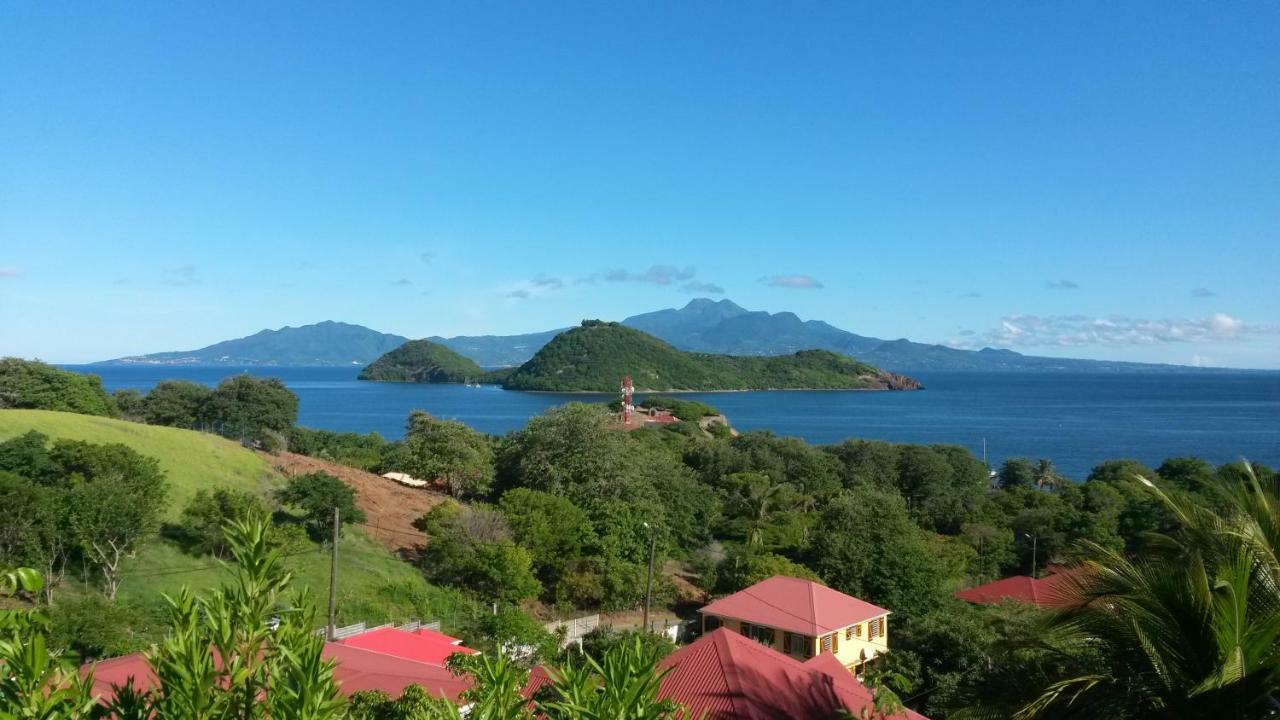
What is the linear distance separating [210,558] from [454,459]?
1211cm

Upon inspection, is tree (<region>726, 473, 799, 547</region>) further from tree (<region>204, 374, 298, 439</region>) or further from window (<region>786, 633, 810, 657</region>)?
tree (<region>204, 374, 298, 439</region>)

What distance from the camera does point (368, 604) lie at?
1833cm

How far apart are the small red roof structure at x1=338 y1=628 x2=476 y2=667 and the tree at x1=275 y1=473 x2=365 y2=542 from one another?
7947mm

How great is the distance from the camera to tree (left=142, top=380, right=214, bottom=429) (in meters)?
43.0

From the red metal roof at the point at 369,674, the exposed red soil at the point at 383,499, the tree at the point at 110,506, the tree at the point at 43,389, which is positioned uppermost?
the tree at the point at 43,389

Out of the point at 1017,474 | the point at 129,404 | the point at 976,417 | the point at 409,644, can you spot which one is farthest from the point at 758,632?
the point at 976,417

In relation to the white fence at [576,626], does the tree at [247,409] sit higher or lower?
higher

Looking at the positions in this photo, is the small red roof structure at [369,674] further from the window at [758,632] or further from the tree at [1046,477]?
the tree at [1046,477]

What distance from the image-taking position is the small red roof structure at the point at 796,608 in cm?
1708

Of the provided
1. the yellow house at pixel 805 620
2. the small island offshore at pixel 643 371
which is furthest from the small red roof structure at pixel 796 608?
the small island offshore at pixel 643 371

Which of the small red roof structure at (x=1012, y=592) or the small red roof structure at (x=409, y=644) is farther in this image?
the small red roof structure at (x=1012, y=592)

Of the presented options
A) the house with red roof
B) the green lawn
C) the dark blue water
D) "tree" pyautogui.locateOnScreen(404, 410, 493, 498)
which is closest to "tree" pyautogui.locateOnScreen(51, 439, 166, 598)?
the green lawn

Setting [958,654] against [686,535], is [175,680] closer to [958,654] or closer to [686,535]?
[958,654]

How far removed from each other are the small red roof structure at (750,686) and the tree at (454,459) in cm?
2109
